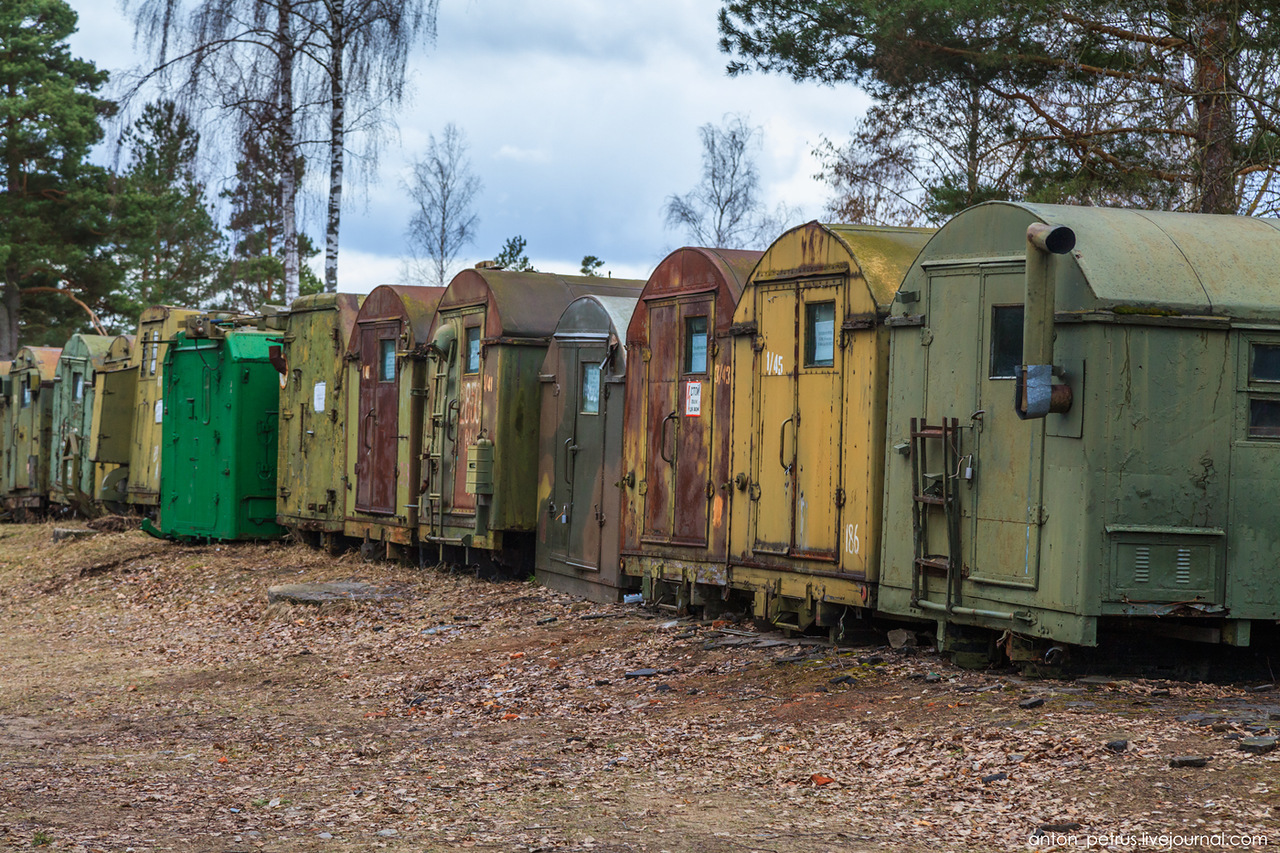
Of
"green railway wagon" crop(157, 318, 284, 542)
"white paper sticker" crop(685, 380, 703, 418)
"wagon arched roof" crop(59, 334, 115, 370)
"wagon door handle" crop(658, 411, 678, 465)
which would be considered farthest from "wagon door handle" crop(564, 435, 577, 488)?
"wagon arched roof" crop(59, 334, 115, 370)

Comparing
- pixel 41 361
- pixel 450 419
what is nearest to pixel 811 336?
pixel 450 419

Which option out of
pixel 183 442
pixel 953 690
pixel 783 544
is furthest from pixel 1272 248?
pixel 183 442

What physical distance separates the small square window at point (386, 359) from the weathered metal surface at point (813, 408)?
22.1 feet

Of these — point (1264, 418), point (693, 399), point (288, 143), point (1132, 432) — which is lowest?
point (1132, 432)

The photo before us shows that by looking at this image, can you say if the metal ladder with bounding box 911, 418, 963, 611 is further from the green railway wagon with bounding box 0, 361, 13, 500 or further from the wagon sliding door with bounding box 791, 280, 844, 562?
the green railway wagon with bounding box 0, 361, 13, 500

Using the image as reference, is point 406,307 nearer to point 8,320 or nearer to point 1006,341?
point 1006,341

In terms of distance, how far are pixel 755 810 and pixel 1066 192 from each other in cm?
1080

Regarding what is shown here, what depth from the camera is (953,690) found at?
8602 mm

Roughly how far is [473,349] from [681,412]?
3.86m

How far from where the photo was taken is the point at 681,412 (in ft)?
40.0

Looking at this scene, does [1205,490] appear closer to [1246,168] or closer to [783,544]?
[783,544]

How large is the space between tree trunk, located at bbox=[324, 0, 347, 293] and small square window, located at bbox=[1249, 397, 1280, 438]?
16648 millimetres

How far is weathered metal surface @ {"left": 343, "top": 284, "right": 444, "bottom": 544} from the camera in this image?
54.0ft

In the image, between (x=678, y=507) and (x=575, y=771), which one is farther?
(x=678, y=507)
